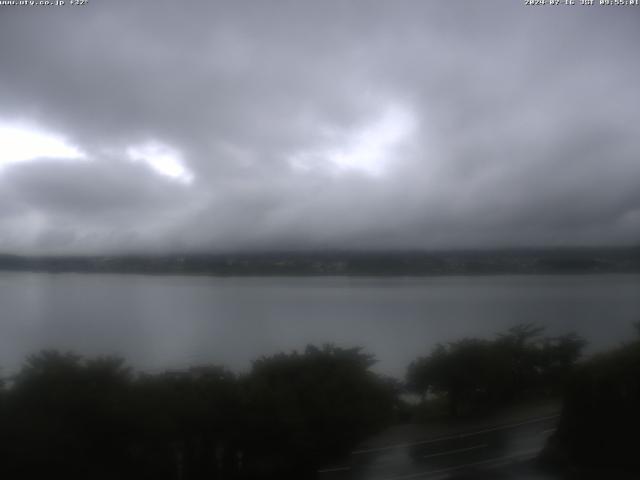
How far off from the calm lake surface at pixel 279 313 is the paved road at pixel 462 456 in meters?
0.56

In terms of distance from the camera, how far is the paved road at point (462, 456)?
3.74m

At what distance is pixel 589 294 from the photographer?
4.67 metres

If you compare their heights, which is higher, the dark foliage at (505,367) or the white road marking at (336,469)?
the dark foliage at (505,367)

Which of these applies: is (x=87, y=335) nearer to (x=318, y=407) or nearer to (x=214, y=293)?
(x=214, y=293)

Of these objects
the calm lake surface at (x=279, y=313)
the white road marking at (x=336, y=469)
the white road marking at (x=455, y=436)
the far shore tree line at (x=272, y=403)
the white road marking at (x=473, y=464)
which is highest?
the calm lake surface at (x=279, y=313)

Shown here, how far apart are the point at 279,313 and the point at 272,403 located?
741 millimetres

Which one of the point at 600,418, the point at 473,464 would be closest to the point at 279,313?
the point at 473,464

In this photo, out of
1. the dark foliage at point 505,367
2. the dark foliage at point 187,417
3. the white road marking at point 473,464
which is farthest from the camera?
the dark foliage at point 505,367

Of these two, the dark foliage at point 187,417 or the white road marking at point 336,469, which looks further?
the white road marking at point 336,469

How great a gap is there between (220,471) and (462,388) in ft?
6.01

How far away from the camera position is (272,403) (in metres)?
3.62

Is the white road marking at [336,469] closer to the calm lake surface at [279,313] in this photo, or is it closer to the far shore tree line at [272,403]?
the far shore tree line at [272,403]

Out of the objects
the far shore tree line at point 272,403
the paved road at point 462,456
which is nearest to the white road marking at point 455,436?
the paved road at point 462,456

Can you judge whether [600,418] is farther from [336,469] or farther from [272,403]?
[272,403]
